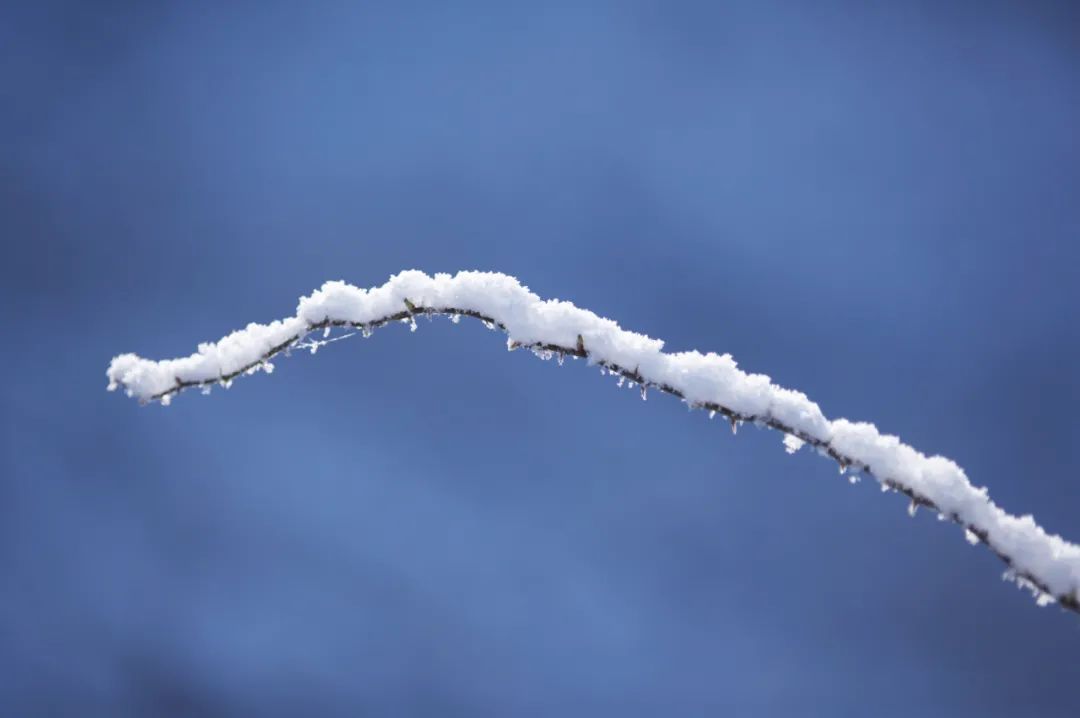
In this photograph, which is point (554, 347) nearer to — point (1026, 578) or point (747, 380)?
point (747, 380)

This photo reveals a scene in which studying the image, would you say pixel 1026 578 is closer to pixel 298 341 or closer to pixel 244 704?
pixel 298 341

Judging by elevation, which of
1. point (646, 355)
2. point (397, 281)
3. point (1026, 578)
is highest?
point (397, 281)

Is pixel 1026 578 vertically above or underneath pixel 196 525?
underneath

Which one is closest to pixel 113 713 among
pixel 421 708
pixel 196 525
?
pixel 196 525

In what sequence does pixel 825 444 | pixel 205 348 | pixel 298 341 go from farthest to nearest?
pixel 205 348
pixel 298 341
pixel 825 444

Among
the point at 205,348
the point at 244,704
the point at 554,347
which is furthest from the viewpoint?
the point at 244,704

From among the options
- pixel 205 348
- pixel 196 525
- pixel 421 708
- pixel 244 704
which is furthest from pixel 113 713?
pixel 205 348

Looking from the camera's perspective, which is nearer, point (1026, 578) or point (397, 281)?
point (1026, 578)
